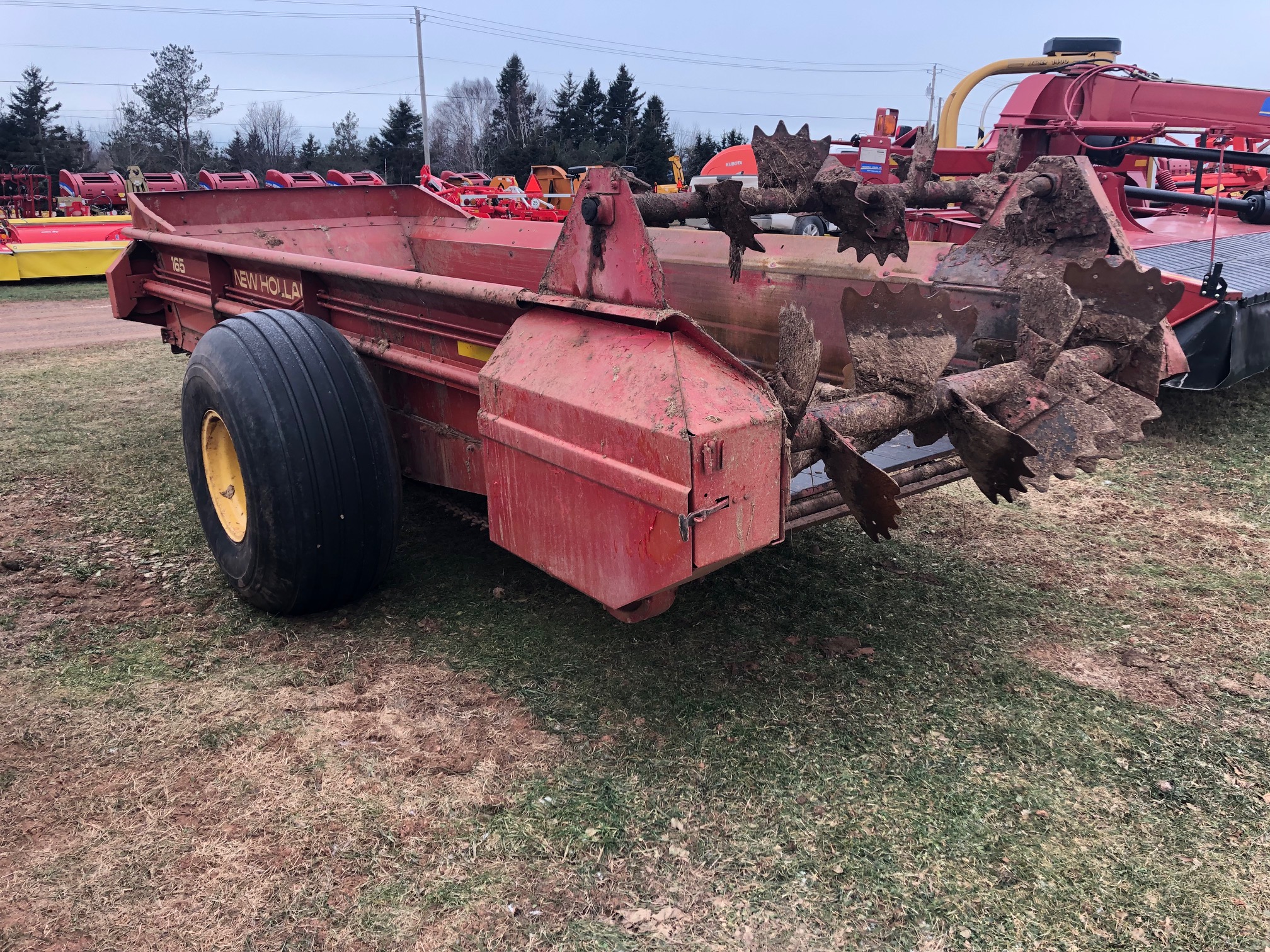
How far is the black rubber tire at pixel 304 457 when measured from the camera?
2.78 meters

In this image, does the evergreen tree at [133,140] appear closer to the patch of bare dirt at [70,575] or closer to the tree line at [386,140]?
the tree line at [386,140]

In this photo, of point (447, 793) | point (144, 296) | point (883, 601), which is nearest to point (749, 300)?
point (883, 601)

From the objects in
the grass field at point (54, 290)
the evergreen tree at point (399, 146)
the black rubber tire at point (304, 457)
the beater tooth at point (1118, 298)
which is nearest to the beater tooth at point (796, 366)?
the beater tooth at point (1118, 298)

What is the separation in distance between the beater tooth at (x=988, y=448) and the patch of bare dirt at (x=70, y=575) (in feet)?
8.35

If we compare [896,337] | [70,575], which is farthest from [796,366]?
[70,575]

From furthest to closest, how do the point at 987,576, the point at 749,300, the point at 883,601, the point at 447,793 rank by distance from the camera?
the point at 749,300
the point at 987,576
the point at 883,601
the point at 447,793

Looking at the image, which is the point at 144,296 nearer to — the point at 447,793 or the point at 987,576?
the point at 447,793

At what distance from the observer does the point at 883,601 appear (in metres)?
3.26

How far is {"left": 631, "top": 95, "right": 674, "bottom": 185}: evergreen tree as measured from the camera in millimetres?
33688

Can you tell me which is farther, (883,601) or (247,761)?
(883,601)

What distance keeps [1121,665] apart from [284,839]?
238cm

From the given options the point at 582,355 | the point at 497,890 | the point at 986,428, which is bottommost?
the point at 497,890

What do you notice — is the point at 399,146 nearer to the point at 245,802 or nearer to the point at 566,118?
the point at 566,118

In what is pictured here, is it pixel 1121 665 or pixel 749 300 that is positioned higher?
pixel 749 300
